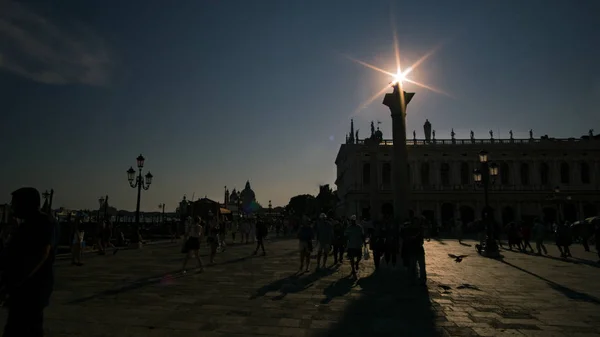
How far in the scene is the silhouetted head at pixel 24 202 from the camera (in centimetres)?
315

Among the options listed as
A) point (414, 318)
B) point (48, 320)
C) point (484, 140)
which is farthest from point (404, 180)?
point (484, 140)

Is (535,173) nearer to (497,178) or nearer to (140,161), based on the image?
(497,178)

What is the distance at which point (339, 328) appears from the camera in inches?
204

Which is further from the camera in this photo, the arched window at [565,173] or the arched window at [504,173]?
the arched window at [504,173]

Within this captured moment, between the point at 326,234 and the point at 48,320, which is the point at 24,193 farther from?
the point at 326,234

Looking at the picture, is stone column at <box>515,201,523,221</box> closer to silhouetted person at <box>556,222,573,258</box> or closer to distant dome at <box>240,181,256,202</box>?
silhouetted person at <box>556,222,573,258</box>

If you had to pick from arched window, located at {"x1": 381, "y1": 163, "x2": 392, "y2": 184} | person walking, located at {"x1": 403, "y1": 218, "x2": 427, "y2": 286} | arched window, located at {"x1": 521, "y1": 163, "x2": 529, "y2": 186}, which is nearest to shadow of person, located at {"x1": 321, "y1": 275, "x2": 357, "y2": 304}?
person walking, located at {"x1": 403, "y1": 218, "x2": 427, "y2": 286}

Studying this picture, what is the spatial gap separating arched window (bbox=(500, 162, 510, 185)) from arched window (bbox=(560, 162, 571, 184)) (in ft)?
22.5

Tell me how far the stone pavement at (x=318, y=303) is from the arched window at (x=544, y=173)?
46.0 meters

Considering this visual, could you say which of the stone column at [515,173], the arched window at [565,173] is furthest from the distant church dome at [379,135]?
the arched window at [565,173]

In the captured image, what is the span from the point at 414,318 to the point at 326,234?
232 inches

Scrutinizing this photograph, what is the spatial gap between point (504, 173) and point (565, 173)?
794 cm

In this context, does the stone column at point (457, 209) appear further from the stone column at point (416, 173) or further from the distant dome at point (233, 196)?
the distant dome at point (233, 196)

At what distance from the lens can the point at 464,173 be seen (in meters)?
50.7
